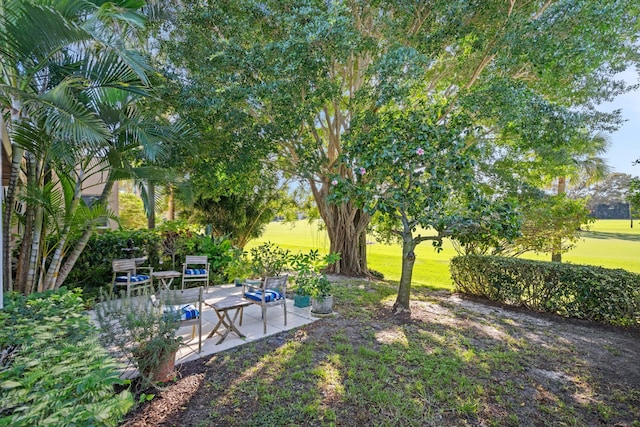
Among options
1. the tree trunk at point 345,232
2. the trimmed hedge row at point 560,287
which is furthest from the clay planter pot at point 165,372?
the tree trunk at point 345,232

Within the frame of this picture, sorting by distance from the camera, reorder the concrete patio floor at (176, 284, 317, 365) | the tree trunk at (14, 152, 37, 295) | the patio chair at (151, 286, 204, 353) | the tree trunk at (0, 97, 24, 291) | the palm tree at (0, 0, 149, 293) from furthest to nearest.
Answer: the tree trunk at (14, 152, 37, 295)
the concrete patio floor at (176, 284, 317, 365)
the tree trunk at (0, 97, 24, 291)
the patio chair at (151, 286, 204, 353)
the palm tree at (0, 0, 149, 293)

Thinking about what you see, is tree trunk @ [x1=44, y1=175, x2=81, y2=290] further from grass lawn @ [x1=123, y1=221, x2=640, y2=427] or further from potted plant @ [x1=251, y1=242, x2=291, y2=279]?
potted plant @ [x1=251, y1=242, x2=291, y2=279]

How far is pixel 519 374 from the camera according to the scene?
3387 millimetres

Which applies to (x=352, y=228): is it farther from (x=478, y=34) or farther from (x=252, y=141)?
(x=478, y=34)

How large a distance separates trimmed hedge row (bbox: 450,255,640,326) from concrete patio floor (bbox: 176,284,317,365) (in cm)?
392

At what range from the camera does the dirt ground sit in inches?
102

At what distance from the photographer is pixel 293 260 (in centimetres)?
582

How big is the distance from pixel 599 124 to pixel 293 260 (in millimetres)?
7604

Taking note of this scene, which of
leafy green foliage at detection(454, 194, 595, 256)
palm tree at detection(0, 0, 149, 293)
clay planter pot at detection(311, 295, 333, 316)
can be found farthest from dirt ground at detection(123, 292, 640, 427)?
palm tree at detection(0, 0, 149, 293)

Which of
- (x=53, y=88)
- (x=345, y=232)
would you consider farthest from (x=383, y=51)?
(x=53, y=88)

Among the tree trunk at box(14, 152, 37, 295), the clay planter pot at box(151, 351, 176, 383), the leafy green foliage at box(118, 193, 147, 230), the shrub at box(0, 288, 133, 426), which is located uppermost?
the leafy green foliage at box(118, 193, 147, 230)

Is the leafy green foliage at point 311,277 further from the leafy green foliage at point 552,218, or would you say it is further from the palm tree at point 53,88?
the leafy green foliage at point 552,218

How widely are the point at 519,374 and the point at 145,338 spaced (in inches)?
153

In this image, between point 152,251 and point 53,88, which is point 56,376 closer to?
point 53,88
